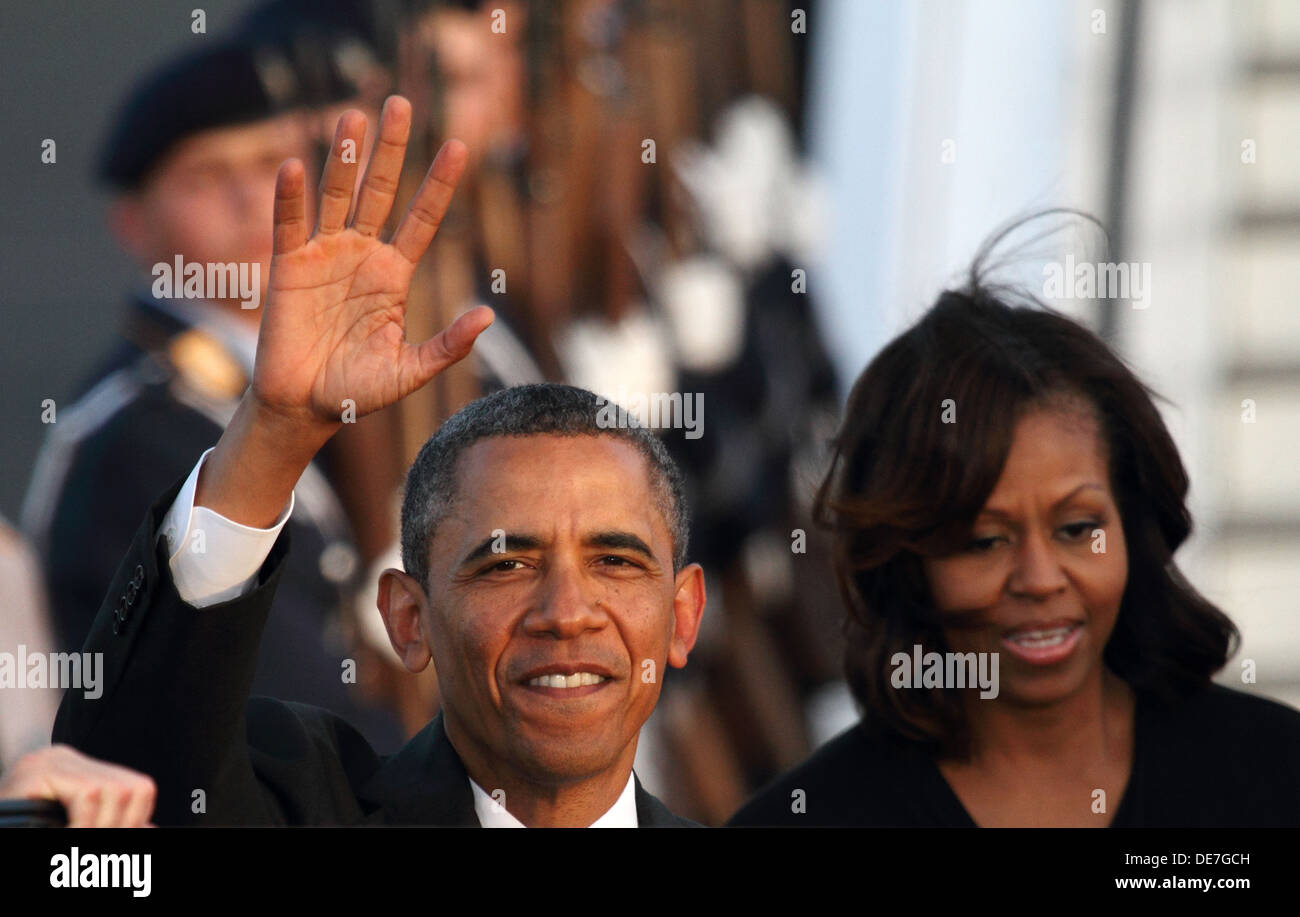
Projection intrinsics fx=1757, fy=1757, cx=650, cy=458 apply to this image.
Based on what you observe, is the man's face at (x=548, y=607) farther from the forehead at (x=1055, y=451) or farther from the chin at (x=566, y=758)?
the forehead at (x=1055, y=451)

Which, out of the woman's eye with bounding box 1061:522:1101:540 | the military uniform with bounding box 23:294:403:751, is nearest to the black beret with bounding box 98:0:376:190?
the military uniform with bounding box 23:294:403:751

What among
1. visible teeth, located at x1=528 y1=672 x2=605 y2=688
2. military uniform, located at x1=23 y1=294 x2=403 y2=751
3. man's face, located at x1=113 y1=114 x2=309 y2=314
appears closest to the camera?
visible teeth, located at x1=528 y1=672 x2=605 y2=688

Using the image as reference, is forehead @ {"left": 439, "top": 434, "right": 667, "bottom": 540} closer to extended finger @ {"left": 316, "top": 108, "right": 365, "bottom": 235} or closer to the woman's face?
extended finger @ {"left": 316, "top": 108, "right": 365, "bottom": 235}

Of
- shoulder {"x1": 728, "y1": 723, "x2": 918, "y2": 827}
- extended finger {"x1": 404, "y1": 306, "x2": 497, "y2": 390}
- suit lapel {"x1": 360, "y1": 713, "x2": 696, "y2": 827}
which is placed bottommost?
shoulder {"x1": 728, "y1": 723, "x2": 918, "y2": 827}

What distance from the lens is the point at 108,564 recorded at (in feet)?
10.3

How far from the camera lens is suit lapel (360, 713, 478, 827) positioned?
1.84 m

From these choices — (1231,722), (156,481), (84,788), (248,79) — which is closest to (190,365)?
(156,481)

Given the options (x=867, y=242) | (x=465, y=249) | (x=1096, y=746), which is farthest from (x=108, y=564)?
(x=867, y=242)

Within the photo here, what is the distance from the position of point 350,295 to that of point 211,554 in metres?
0.31

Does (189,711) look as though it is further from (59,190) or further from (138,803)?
(59,190)

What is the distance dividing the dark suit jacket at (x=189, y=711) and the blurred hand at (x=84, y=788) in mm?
135

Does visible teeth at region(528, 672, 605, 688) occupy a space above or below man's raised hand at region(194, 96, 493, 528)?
below

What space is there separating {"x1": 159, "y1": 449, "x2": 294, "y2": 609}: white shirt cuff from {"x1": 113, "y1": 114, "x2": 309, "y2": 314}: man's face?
1657 millimetres

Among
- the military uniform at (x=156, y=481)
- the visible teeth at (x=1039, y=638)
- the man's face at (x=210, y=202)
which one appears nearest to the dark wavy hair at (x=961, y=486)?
the visible teeth at (x=1039, y=638)
